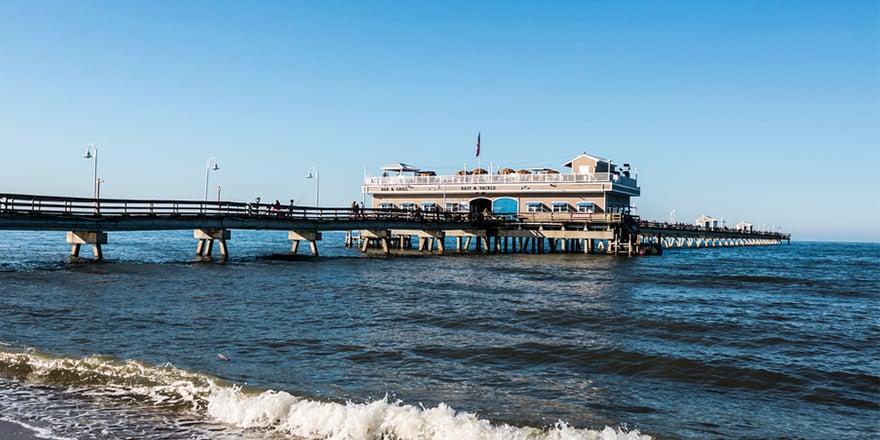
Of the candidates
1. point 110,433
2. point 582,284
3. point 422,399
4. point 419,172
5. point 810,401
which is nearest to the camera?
point 110,433

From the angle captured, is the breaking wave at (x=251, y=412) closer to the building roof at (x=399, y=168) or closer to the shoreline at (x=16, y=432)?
the shoreline at (x=16, y=432)

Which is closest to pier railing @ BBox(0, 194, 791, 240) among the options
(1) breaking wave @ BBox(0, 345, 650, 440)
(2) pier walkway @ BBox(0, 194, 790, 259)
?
(2) pier walkway @ BBox(0, 194, 790, 259)

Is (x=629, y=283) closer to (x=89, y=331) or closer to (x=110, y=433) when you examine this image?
(x=89, y=331)

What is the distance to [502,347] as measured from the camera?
1309cm

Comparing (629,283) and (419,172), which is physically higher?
(419,172)

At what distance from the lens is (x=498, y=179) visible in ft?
181

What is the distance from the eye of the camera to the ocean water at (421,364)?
8211 millimetres

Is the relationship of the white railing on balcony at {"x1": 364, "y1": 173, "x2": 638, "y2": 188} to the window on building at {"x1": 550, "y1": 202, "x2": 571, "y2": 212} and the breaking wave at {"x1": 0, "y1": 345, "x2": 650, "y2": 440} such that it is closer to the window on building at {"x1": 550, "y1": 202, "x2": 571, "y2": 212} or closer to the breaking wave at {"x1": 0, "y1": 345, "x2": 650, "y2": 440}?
the window on building at {"x1": 550, "y1": 202, "x2": 571, "y2": 212}

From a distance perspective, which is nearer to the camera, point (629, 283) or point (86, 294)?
point (86, 294)

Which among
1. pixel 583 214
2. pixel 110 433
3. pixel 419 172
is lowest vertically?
pixel 110 433

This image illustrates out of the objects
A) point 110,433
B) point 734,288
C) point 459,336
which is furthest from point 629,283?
point 110,433

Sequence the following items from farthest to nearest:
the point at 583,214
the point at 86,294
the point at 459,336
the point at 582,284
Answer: the point at 583,214 < the point at 582,284 < the point at 86,294 < the point at 459,336

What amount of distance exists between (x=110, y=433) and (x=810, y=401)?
9.59 meters

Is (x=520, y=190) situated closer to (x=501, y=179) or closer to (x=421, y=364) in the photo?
(x=501, y=179)
